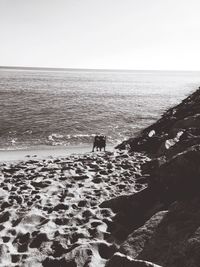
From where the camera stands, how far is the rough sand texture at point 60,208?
467cm

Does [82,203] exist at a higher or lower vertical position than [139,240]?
lower

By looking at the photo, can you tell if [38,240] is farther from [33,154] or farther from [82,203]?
[33,154]

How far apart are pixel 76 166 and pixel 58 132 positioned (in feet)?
33.8

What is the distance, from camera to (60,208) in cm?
639

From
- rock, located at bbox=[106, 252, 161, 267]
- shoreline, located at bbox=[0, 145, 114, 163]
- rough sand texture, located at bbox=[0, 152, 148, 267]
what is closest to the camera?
rock, located at bbox=[106, 252, 161, 267]

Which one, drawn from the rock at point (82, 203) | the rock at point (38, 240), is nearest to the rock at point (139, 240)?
the rock at point (38, 240)

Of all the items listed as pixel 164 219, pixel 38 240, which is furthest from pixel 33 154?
pixel 164 219

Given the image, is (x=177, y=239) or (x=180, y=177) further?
(x=180, y=177)

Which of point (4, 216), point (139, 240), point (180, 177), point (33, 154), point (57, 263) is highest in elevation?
point (180, 177)

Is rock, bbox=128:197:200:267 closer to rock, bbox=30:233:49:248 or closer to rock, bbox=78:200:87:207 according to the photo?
rock, bbox=30:233:49:248

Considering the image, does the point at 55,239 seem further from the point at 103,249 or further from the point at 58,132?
the point at 58,132

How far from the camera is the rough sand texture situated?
467cm

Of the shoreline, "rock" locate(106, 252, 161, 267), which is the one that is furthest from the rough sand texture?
the shoreline

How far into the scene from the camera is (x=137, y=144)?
12.5 metres
